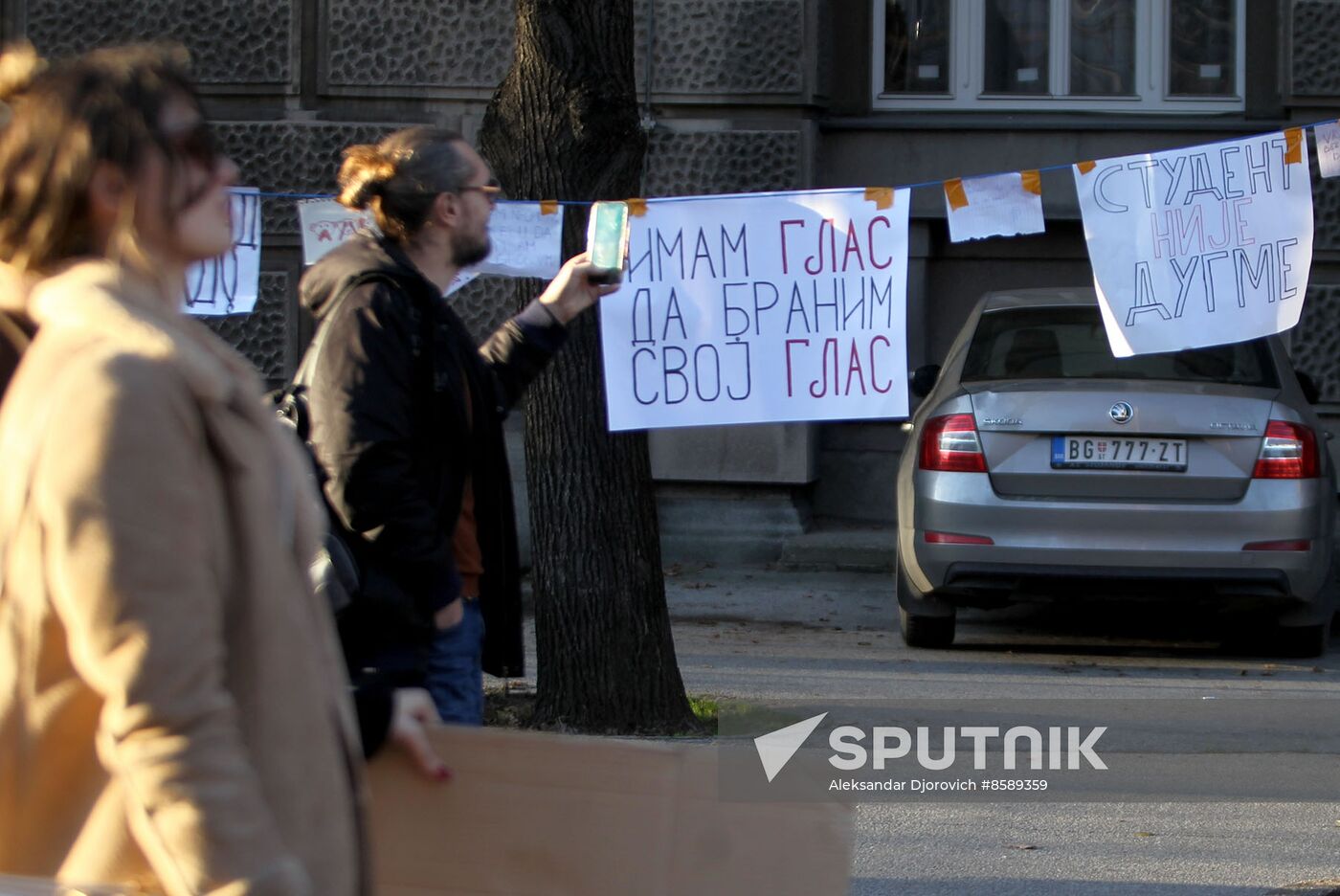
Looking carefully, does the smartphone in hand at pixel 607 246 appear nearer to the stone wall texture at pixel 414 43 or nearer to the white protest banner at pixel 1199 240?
the white protest banner at pixel 1199 240

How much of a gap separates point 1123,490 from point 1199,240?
119 cm

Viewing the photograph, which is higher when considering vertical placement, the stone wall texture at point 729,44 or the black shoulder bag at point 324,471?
the stone wall texture at point 729,44

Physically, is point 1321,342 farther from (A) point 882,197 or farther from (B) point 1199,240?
(A) point 882,197

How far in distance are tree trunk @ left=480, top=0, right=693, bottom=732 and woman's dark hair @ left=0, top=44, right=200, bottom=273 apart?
4011mm

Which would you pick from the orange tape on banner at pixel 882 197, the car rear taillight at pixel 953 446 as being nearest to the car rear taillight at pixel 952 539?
the car rear taillight at pixel 953 446

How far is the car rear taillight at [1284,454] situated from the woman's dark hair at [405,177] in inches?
186

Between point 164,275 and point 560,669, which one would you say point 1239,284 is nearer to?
point 560,669

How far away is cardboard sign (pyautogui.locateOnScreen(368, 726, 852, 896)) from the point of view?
2004 mm

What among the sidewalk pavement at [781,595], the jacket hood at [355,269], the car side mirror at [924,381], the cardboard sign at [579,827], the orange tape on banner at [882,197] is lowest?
the sidewalk pavement at [781,595]

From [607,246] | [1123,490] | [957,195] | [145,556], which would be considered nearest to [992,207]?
[957,195]

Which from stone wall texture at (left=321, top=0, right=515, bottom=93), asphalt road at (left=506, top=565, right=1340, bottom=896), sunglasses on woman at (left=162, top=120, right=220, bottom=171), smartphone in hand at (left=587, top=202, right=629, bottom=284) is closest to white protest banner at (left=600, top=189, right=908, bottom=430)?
asphalt road at (left=506, top=565, right=1340, bottom=896)

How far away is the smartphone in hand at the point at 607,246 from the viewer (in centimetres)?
368

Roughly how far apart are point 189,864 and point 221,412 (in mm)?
415

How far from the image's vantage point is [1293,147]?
6.28 m
